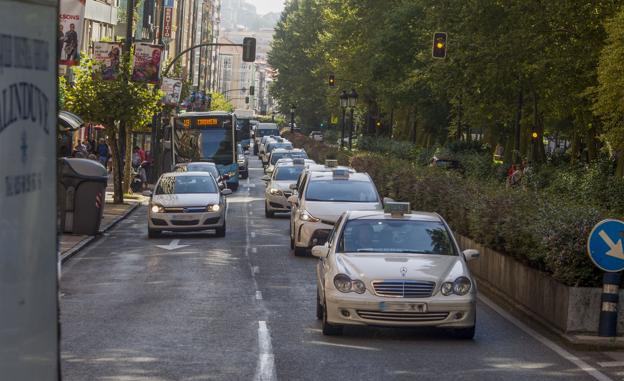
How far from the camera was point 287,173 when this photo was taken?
4247cm

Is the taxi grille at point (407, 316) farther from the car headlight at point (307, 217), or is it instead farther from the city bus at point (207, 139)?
the city bus at point (207, 139)

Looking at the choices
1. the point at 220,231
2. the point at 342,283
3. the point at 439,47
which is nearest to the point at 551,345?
the point at 342,283

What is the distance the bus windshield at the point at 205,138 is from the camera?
57.6 m

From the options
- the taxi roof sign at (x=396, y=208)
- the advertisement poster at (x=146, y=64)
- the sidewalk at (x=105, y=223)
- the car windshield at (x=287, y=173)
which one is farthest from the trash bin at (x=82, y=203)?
the taxi roof sign at (x=396, y=208)

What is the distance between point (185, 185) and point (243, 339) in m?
18.6

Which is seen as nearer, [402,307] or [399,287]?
[402,307]

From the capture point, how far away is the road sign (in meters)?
14.3

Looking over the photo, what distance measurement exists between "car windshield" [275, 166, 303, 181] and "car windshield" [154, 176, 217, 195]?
28.8 feet

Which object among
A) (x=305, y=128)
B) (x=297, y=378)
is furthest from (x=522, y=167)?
(x=305, y=128)

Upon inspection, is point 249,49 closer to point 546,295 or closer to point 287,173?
point 287,173

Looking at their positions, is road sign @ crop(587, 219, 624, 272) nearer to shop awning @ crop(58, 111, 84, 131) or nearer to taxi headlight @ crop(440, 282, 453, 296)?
taxi headlight @ crop(440, 282, 453, 296)

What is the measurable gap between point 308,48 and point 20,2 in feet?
394

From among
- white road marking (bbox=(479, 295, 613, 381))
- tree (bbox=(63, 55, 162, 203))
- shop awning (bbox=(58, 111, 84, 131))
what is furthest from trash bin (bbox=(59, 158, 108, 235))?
white road marking (bbox=(479, 295, 613, 381))

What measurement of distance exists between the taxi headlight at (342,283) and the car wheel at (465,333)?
1.32 m
